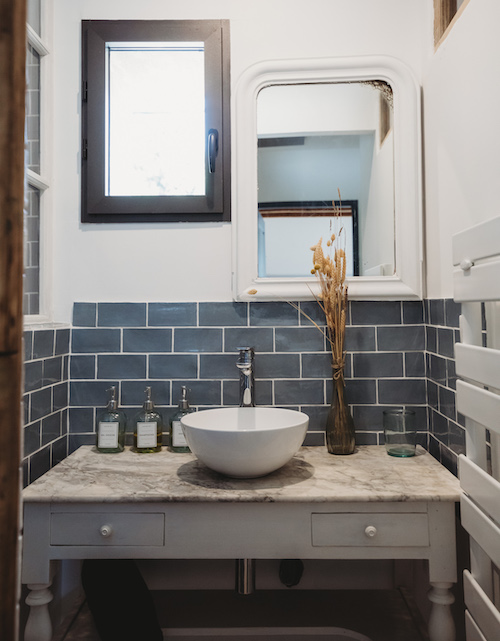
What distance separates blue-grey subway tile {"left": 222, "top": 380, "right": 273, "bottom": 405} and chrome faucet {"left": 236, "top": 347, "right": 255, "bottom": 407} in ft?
0.36

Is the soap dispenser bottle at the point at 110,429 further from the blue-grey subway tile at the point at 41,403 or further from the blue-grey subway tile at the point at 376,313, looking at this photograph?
the blue-grey subway tile at the point at 376,313

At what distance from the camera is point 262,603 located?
1.73 meters

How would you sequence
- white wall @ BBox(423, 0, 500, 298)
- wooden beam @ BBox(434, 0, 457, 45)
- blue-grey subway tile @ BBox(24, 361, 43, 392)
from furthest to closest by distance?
wooden beam @ BBox(434, 0, 457, 45) < blue-grey subway tile @ BBox(24, 361, 43, 392) < white wall @ BBox(423, 0, 500, 298)

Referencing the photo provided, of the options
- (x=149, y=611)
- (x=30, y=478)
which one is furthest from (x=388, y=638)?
(x=30, y=478)

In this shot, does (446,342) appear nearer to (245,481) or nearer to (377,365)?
(377,365)

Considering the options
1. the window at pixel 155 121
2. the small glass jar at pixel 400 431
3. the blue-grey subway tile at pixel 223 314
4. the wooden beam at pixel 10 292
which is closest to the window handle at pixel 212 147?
the window at pixel 155 121

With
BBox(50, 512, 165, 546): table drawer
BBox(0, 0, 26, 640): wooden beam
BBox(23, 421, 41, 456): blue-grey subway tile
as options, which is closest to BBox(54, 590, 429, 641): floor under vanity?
BBox(50, 512, 165, 546): table drawer

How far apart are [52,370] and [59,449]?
279 millimetres

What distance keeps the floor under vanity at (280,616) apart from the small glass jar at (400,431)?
0.59 m

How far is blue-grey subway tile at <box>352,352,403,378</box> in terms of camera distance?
5.54ft

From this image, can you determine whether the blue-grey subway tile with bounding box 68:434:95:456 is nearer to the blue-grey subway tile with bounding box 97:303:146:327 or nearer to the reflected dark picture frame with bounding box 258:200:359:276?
the blue-grey subway tile with bounding box 97:303:146:327

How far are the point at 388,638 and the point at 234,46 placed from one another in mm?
2095

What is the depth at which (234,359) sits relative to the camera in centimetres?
171

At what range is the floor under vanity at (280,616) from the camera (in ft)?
5.17
